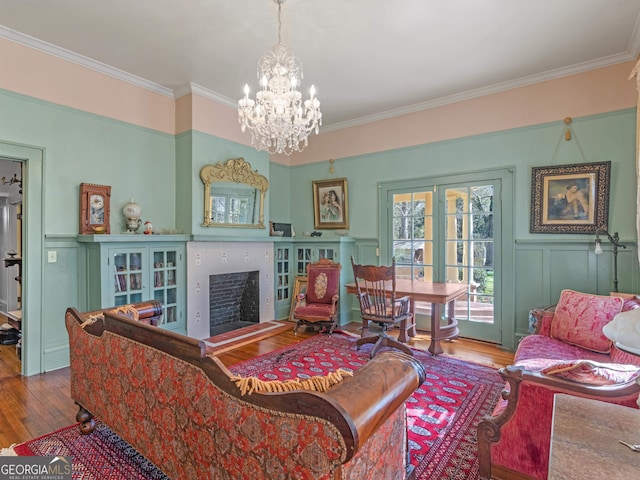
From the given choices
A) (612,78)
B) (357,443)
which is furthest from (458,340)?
(357,443)

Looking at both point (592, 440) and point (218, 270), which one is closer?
point (592, 440)

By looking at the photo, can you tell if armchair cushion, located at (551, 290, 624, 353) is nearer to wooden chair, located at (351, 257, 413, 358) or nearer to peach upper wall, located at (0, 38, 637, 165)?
wooden chair, located at (351, 257, 413, 358)

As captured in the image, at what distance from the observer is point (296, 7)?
2.73 meters

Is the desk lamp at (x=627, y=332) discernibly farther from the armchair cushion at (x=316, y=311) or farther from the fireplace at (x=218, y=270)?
the fireplace at (x=218, y=270)

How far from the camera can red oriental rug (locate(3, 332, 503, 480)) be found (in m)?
1.92

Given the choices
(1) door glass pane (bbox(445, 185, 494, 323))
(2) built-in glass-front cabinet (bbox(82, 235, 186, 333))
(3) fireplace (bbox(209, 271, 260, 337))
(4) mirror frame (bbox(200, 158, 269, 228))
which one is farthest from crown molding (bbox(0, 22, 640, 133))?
(3) fireplace (bbox(209, 271, 260, 337))

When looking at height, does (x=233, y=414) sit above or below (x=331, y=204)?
below

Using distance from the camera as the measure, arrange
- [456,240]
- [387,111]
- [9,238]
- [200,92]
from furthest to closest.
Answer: [9,238] → [387,111] → [456,240] → [200,92]

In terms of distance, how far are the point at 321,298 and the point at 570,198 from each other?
10.7ft

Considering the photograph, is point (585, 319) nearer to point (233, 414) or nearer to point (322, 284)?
point (233, 414)

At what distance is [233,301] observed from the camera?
17.2ft

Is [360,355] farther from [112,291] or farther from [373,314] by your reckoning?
[112,291]

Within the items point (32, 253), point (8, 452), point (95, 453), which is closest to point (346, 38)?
point (32, 253)

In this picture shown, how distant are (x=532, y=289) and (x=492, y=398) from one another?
5.96 feet
